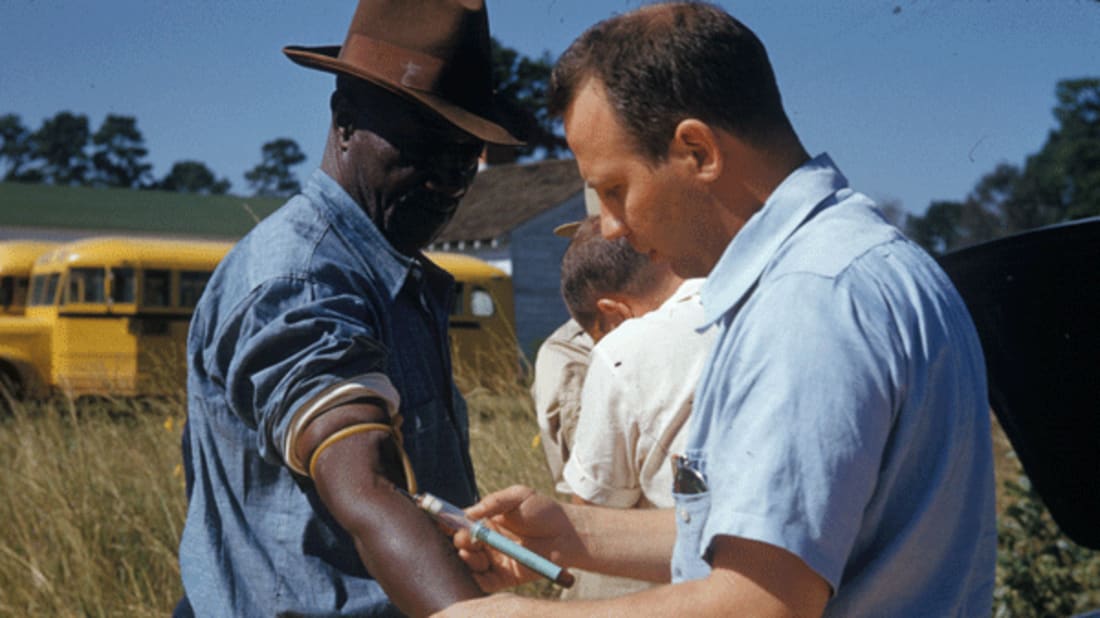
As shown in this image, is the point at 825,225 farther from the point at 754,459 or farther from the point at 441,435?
the point at 441,435

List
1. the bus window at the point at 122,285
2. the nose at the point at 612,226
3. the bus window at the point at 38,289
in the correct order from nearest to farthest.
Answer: the nose at the point at 612,226, the bus window at the point at 122,285, the bus window at the point at 38,289

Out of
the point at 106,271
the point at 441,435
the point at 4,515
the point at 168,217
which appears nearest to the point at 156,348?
the point at 106,271

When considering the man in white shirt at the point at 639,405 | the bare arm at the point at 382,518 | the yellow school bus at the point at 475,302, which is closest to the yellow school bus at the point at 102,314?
the yellow school bus at the point at 475,302

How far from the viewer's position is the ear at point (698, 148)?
137 cm

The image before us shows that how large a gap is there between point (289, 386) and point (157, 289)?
1358cm

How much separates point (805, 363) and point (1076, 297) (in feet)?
4.97

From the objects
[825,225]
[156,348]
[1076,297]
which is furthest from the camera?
[156,348]

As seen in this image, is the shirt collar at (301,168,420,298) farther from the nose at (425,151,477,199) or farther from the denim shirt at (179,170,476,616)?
the nose at (425,151,477,199)

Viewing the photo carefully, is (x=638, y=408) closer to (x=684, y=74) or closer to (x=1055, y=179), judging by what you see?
(x=684, y=74)

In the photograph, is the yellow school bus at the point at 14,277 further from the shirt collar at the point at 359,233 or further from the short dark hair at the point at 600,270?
the shirt collar at the point at 359,233

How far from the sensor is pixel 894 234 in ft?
4.40

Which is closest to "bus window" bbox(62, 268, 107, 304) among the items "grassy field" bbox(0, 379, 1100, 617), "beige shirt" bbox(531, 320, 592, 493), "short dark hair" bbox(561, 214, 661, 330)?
"grassy field" bbox(0, 379, 1100, 617)

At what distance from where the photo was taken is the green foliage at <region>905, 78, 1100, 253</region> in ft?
86.7

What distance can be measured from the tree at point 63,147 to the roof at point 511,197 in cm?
2982
